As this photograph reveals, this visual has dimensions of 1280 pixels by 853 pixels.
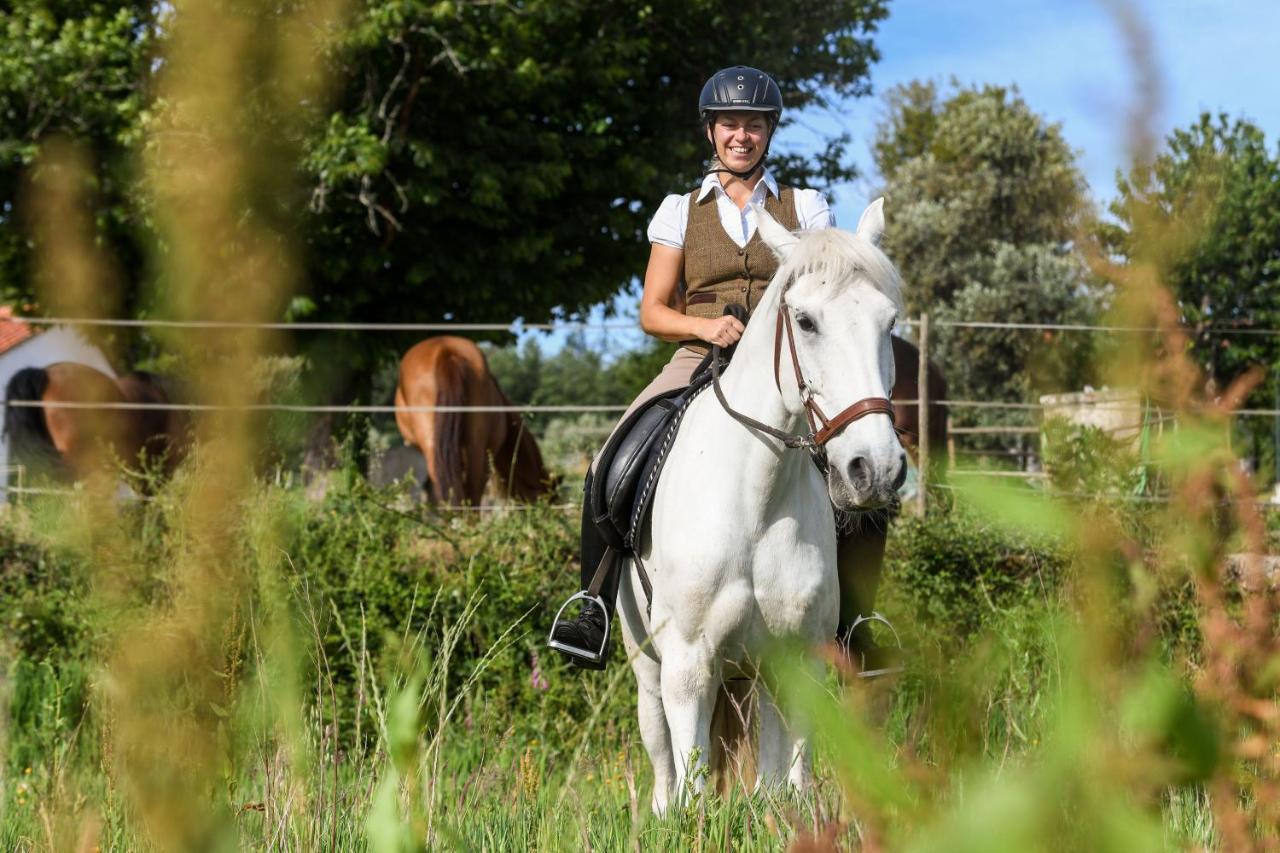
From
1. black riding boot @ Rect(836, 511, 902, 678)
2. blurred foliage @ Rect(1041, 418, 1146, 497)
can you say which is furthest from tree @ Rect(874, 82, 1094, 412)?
blurred foliage @ Rect(1041, 418, 1146, 497)

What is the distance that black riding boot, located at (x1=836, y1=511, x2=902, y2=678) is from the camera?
4.19m

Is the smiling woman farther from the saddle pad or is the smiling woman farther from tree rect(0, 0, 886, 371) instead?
tree rect(0, 0, 886, 371)

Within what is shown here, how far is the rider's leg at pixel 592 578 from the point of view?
426 centimetres

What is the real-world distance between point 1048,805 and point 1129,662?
0.39 feet

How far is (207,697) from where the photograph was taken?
72 cm

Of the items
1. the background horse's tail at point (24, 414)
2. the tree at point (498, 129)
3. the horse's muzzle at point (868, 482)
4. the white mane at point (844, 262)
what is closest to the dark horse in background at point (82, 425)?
the background horse's tail at point (24, 414)

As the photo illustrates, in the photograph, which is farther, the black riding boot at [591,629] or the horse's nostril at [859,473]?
the black riding boot at [591,629]

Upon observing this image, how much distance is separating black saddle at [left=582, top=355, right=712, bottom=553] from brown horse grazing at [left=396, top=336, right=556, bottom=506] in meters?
6.00

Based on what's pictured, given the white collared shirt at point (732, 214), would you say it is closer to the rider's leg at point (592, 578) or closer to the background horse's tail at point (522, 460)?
the rider's leg at point (592, 578)

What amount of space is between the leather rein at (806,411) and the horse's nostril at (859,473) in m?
0.11

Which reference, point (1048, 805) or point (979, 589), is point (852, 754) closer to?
point (1048, 805)

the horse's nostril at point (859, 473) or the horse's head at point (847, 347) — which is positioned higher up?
the horse's head at point (847, 347)

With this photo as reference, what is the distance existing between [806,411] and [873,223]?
2.22ft

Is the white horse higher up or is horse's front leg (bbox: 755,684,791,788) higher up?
the white horse
